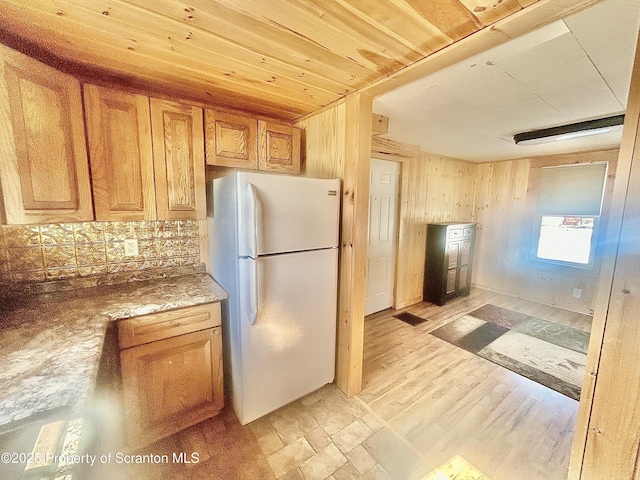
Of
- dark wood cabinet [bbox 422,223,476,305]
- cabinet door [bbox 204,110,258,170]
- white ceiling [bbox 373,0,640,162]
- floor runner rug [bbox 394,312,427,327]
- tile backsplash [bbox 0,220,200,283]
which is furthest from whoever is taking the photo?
dark wood cabinet [bbox 422,223,476,305]

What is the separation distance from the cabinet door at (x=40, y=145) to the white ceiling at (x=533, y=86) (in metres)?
1.86

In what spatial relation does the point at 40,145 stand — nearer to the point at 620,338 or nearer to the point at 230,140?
the point at 230,140

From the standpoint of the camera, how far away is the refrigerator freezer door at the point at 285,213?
1.46 metres

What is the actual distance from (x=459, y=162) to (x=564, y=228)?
173 cm

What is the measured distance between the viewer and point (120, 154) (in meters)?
1.51

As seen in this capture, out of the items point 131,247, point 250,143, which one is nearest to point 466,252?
point 250,143

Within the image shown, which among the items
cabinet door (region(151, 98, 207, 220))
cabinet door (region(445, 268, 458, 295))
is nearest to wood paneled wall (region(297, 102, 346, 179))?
cabinet door (region(151, 98, 207, 220))

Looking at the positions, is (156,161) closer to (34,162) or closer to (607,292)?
(34,162)

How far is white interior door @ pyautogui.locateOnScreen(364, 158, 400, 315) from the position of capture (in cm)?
330

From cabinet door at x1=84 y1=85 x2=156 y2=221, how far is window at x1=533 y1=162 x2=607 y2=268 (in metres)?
4.92

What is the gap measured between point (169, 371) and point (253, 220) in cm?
103

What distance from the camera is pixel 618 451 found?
800mm

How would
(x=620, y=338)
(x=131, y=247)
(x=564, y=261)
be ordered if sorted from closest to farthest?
(x=620, y=338)
(x=131, y=247)
(x=564, y=261)

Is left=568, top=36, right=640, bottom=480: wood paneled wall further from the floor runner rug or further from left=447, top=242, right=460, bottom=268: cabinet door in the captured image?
left=447, top=242, right=460, bottom=268: cabinet door
